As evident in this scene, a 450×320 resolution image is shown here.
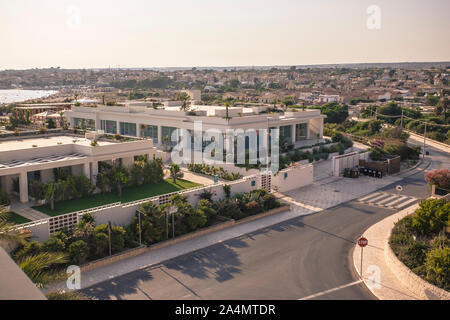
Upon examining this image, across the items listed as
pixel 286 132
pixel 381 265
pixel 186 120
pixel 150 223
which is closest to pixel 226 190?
pixel 150 223

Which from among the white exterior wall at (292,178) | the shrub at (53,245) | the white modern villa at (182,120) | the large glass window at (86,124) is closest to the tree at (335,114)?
the white modern villa at (182,120)

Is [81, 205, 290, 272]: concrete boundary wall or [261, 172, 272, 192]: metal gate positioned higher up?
[261, 172, 272, 192]: metal gate

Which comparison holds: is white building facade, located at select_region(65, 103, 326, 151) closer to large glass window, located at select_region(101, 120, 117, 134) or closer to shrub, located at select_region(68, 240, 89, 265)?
large glass window, located at select_region(101, 120, 117, 134)

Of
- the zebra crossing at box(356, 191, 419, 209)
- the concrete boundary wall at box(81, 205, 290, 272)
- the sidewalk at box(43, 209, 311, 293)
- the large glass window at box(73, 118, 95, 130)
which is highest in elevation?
the large glass window at box(73, 118, 95, 130)

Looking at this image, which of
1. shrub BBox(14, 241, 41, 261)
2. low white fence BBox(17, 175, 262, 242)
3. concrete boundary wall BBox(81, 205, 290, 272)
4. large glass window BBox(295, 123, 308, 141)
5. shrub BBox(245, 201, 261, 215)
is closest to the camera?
shrub BBox(14, 241, 41, 261)

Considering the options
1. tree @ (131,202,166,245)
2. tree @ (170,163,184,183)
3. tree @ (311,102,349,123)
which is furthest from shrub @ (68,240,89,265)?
tree @ (311,102,349,123)

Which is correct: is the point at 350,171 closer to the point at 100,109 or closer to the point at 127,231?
the point at 127,231

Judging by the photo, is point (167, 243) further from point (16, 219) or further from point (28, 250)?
point (16, 219)
